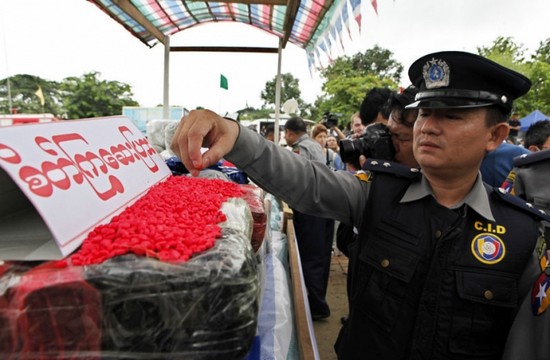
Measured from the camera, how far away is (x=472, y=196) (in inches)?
47.0

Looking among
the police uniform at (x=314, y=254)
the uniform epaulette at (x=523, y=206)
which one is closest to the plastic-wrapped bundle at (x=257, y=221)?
the uniform epaulette at (x=523, y=206)

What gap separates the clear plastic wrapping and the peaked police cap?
3.14 feet

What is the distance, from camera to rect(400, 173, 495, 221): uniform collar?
117cm

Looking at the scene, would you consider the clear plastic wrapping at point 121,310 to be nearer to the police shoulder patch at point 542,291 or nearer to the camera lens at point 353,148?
the police shoulder patch at point 542,291

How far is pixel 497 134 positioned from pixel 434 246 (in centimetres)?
44

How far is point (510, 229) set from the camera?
A: 3.73ft

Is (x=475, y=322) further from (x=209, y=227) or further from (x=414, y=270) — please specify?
(x=209, y=227)

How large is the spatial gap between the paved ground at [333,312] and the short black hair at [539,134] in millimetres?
2581

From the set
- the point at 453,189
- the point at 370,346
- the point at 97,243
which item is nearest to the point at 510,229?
the point at 453,189

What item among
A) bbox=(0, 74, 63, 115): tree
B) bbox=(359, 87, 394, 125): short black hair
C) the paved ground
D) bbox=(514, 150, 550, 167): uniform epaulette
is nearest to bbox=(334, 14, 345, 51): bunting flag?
bbox=(359, 87, 394, 125): short black hair

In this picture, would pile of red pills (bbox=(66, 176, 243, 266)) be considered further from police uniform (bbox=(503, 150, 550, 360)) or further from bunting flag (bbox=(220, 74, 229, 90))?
bunting flag (bbox=(220, 74, 229, 90))

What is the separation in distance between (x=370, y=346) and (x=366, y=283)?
222 mm

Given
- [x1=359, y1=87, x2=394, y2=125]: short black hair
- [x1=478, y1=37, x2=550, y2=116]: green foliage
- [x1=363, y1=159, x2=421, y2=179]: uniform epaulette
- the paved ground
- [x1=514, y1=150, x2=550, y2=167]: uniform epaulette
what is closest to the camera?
[x1=363, y1=159, x2=421, y2=179]: uniform epaulette

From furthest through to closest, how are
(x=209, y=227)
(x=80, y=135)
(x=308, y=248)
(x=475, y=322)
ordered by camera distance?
(x=308, y=248) < (x=475, y=322) < (x=80, y=135) < (x=209, y=227)
